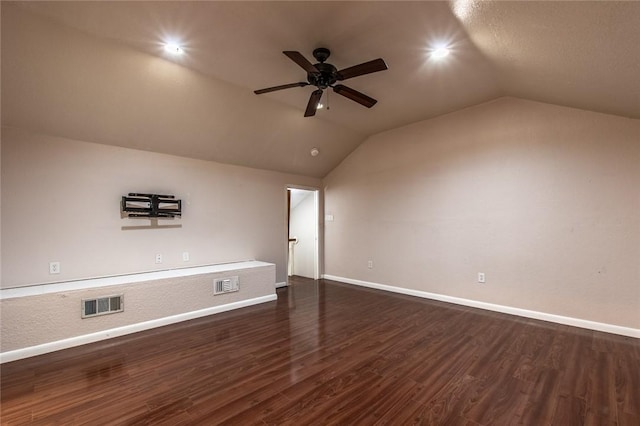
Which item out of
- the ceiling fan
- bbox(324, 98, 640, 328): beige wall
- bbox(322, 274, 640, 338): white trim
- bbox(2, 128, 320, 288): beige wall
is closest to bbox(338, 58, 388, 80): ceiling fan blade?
the ceiling fan

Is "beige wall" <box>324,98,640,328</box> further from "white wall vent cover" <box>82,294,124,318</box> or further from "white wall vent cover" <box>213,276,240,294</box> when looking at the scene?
"white wall vent cover" <box>82,294,124,318</box>

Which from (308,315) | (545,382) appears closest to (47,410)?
(308,315)

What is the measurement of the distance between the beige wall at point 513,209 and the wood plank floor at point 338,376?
596 mm

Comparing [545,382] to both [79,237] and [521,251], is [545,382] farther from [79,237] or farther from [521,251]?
[79,237]

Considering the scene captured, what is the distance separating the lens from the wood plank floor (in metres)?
1.90

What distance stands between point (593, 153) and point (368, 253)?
3477 mm

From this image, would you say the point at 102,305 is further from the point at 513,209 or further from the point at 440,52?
the point at 513,209

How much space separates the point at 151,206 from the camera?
3844mm

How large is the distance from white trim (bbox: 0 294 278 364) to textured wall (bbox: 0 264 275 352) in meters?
0.04

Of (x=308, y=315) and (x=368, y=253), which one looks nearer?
(x=308, y=315)

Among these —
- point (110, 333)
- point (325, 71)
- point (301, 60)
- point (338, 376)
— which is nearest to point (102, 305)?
point (110, 333)

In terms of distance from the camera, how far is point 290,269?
22.0 ft

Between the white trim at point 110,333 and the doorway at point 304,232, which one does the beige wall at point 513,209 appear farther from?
the white trim at point 110,333

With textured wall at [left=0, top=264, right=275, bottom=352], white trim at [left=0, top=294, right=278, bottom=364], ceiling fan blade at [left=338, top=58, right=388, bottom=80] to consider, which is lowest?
white trim at [left=0, top=294, right=278, bottom=364]
